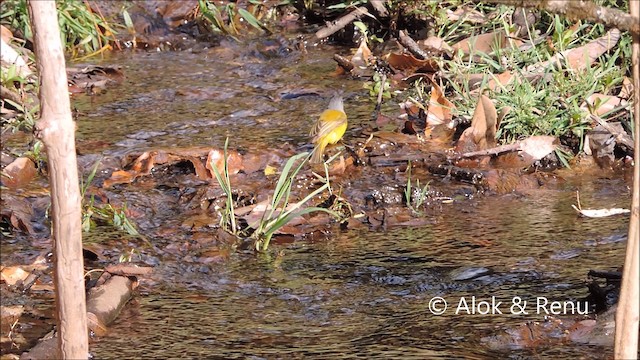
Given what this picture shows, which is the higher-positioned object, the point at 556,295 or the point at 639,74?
the point at 639,74

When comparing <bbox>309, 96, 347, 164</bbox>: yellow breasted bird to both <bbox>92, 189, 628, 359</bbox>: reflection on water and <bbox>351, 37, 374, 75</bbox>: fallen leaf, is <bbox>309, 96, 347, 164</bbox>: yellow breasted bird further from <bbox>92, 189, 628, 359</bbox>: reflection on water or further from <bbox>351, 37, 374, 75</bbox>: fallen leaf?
<bbox>351, 37, 374, 75</bbox>: fallen leaf

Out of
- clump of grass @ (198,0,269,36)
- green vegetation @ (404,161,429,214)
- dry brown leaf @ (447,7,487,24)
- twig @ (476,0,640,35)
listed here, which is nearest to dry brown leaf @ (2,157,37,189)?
green vegetation @ (404,161,429,214)

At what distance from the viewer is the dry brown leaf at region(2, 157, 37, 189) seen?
200 inches

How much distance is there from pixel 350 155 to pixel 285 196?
789mm

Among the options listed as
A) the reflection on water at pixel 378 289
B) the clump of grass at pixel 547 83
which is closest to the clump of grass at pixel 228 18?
the clump of grass at pixel 547 83

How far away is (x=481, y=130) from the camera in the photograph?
5445mm

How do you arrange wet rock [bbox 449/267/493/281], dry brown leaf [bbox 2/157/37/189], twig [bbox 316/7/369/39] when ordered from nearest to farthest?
wet rock [bbox 449/267/493/281] < dry brown leaf [bbox 2/157/37/189] < twig [bbox 316/7/369/39]

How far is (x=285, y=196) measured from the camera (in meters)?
4.76

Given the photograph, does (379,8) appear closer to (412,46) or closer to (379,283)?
(412,46)

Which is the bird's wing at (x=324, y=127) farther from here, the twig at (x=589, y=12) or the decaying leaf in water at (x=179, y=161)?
the twig at (x=589, y=12)

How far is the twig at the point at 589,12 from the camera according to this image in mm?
2201

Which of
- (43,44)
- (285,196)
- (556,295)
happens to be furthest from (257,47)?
(43,44)

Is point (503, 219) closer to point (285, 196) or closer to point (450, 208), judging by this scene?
point (450, 208)

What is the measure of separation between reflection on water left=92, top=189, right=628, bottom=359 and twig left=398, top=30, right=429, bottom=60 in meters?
2.04
